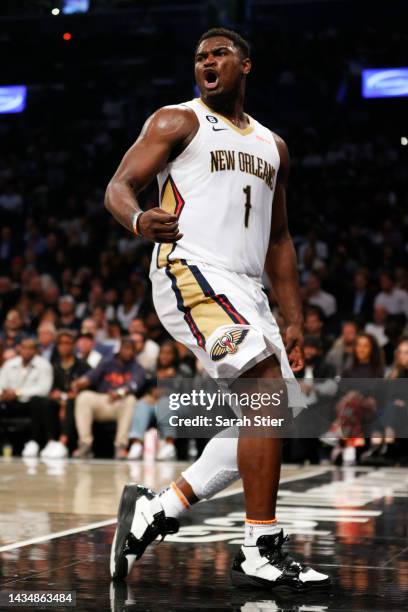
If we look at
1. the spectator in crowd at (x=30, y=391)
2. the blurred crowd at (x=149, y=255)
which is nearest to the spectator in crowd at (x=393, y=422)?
the blurred crowd at (x=149, y=255)

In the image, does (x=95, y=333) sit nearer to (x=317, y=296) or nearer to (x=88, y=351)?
(x=88, y=351)

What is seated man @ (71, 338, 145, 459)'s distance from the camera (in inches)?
415

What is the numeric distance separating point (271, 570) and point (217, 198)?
1.26 meters

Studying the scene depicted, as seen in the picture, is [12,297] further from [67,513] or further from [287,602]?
[287,602]

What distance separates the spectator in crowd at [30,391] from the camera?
1088 centimetres

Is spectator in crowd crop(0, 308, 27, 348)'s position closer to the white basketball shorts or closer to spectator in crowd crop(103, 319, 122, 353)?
spectator in crowd crop(103, 319, 122, 353)

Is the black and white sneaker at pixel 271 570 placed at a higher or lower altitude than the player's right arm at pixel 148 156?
lower

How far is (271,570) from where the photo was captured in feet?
11.8

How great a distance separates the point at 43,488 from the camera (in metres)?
7.19

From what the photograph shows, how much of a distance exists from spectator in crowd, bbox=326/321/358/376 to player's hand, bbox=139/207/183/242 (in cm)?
664

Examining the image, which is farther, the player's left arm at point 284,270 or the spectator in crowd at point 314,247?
the spectator in crowd at point 314,247

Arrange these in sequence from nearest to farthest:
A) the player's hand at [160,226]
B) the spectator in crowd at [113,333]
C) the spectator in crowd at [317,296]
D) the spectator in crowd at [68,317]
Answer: the player's hand at [160,226] < the spectator in crowd at [113,333] < the spectator in crowd at [317,296] < the spectator in crowd at [68,317]

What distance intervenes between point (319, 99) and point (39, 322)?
7841 mm

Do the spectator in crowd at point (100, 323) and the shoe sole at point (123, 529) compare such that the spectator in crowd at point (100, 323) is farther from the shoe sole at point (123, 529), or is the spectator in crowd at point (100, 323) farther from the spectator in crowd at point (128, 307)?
the shoe sole at point (123, 529)
